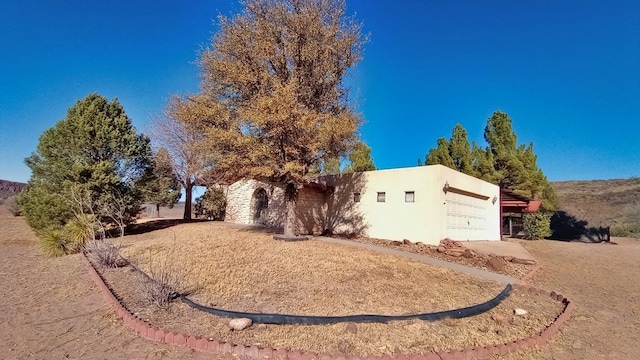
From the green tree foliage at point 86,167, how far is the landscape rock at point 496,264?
13.7 meters

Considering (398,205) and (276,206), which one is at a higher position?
(398,205)

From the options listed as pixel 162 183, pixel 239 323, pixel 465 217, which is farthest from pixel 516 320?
pixel 162 183

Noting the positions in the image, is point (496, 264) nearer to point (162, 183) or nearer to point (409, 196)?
point (409, 196)

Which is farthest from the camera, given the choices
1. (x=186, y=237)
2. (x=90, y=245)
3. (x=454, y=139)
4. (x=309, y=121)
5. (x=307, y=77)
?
(x=454, y=139)

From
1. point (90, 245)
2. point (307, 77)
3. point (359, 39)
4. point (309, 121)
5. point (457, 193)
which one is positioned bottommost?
point (90, 245)

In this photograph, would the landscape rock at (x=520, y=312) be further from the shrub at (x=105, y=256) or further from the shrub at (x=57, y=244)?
the shrub at (x=57, y=244)

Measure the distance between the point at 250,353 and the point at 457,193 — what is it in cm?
1383

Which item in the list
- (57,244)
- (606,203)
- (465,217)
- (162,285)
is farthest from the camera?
(606,203)

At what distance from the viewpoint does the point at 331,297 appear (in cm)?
629

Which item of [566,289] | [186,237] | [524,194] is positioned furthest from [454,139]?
[186,237]

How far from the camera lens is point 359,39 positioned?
13414 mm

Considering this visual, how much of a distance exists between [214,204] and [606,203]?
132ft

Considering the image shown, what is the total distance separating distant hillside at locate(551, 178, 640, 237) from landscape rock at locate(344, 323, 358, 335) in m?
31.8

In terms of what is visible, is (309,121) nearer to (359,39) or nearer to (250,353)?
(359,39)
